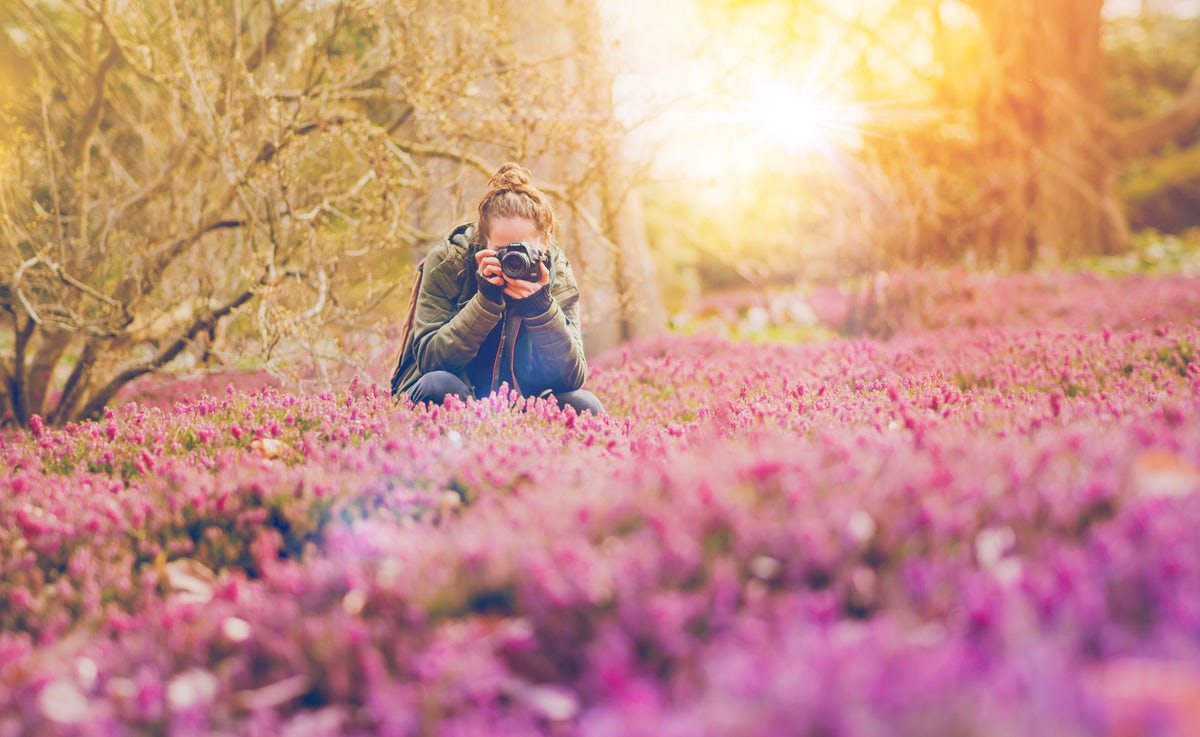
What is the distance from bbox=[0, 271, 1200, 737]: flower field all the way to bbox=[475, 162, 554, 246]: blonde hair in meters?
1.46

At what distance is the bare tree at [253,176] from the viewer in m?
5.16

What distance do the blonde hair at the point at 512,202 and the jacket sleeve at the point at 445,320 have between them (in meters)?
0.28

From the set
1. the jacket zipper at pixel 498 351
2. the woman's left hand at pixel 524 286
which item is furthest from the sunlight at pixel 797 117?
the woman's left hand at pixel 524 286

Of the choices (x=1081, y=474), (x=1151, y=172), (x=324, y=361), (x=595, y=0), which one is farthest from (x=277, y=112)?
(x=1151, y=172)

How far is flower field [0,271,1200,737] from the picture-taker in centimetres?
135

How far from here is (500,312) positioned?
3941mm

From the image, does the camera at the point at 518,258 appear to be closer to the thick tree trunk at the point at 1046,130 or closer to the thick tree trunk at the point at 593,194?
the thick tree trunk at the point at 593,194

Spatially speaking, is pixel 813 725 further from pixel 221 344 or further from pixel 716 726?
pixel 221 344

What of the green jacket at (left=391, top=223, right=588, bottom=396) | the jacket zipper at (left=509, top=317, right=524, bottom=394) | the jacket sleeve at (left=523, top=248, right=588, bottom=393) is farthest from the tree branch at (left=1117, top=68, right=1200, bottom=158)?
the jacket zipper at (left=509, top=317, right=524, bottom=394)

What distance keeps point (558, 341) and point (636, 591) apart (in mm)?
2474

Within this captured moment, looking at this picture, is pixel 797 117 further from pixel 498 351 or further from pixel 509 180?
pixel 498 351

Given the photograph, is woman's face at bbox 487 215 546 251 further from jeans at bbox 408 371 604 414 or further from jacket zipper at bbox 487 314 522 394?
jeans at bbox 408 371 604 414

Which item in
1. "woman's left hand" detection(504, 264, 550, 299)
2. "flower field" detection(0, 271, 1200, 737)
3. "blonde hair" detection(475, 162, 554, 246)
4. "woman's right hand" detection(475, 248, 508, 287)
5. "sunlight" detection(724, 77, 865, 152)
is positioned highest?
"sunlight" detection(724, 77, 865, 152)

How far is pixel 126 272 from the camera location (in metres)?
5.77
